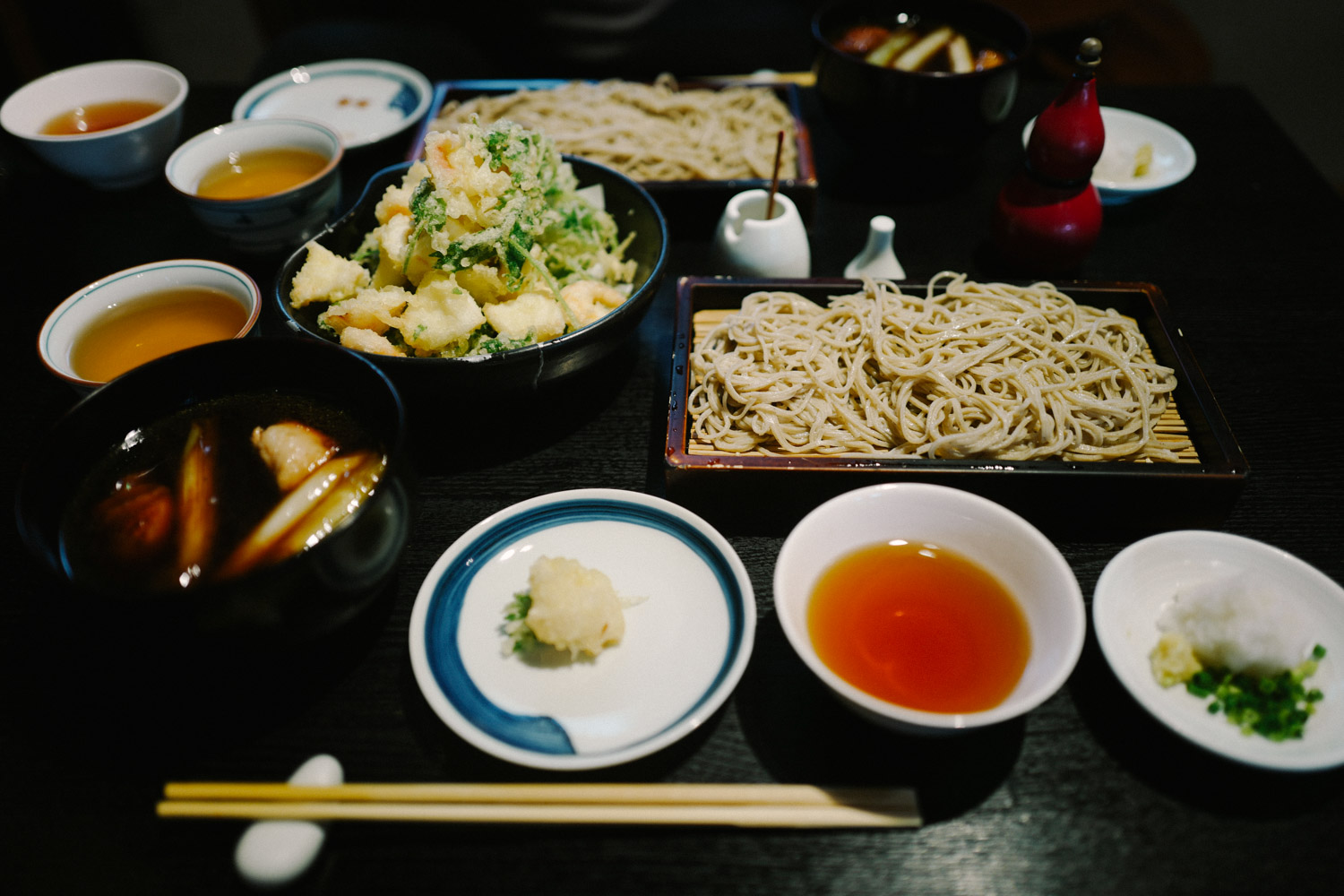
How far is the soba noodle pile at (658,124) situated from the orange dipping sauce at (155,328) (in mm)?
1199

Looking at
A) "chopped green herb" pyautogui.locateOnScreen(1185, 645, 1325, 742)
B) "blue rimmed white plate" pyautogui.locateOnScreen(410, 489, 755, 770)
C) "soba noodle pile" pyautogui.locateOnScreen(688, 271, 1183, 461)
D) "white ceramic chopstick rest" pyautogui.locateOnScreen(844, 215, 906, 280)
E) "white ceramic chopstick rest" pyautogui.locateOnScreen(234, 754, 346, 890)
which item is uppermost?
"white ceramic chopstick rest" pyautogui.locateOnScreen(844, 215, 906, 280)

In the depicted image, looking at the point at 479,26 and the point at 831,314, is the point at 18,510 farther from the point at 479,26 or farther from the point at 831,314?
the point at 479,26

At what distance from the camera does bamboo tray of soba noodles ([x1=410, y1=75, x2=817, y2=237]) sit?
2.40 m

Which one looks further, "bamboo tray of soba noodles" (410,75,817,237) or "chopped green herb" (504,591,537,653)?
"bamboo tray of soba noodles" (410,75,817,237)

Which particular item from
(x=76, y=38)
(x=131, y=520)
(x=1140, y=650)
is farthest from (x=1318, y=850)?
(x=76, y=38)

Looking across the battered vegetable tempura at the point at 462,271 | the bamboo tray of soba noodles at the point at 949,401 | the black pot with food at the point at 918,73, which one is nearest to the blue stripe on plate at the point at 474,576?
the bamboo tray of soba noodles at the point at 949,401

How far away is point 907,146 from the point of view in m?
2.54

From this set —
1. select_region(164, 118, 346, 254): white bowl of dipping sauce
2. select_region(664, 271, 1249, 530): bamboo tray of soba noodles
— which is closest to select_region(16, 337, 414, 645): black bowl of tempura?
select_region(664, 271, 1249, 530): bamboo tray of soba noodles

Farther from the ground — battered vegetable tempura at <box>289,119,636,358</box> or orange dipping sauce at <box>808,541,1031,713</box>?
battered vegetable tempura at <box>289,119,636,358</box>

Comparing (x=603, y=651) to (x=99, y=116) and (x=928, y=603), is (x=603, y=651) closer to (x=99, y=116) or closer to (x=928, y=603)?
(x=928, y=603)

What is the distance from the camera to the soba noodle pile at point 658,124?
8.60ft

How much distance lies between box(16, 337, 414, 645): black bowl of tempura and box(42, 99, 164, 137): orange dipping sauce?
1.80 m

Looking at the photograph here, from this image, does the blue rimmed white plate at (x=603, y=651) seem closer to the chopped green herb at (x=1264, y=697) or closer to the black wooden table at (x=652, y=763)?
the black wooden table at (x=652, y=763)

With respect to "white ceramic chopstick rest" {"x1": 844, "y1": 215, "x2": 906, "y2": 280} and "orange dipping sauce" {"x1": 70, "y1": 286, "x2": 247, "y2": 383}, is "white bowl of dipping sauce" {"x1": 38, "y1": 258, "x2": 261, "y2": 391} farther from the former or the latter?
"white ceramic chopstick rest" {"x1": 844, "y1": 215, "x2": 906, "y2": 280}
